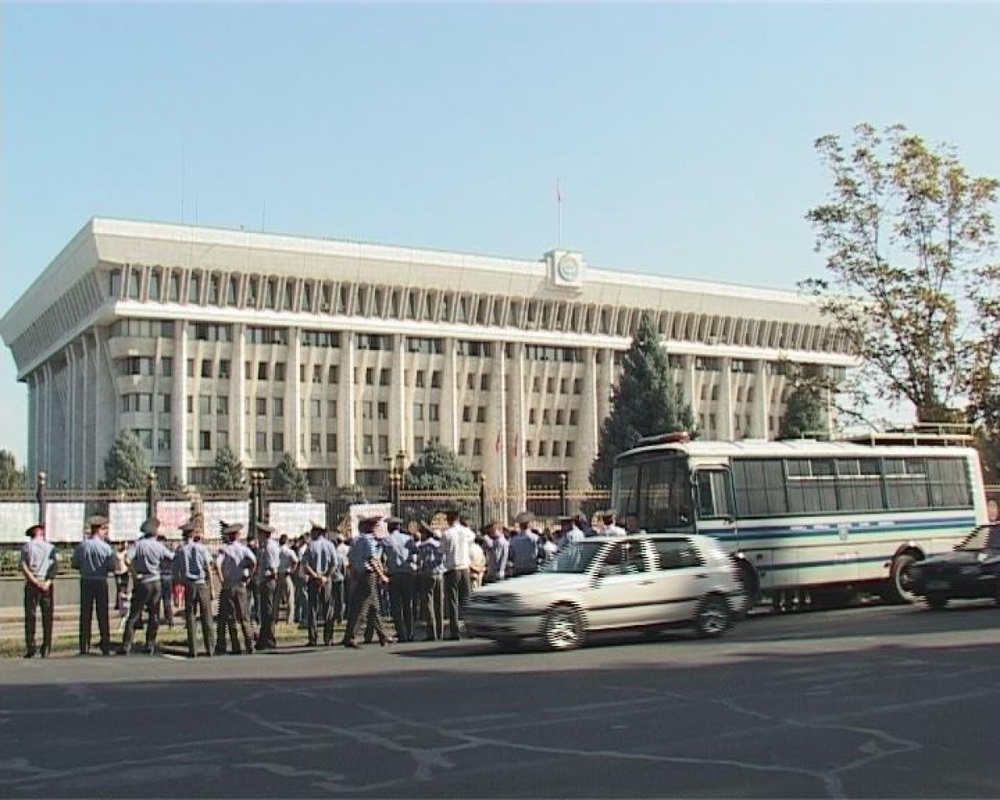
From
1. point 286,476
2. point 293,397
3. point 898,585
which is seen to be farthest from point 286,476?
point 898,585

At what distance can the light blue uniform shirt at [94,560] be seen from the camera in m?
18.8

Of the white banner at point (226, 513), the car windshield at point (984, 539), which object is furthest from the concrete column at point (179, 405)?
the car windshield at point (984, 539)

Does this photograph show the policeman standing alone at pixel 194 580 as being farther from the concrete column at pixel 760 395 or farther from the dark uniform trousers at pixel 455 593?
the concrete column at pixel 760 395

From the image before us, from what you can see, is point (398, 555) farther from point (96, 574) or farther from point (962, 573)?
point (962, 573)

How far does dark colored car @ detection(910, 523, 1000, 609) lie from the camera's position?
22453mm

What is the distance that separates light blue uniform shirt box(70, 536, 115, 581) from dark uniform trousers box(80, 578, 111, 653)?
0.25 ft

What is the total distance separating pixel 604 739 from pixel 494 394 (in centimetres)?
9040

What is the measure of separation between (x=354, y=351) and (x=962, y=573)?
7520 centimetres

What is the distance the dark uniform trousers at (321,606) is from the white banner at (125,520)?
5340 millimetres

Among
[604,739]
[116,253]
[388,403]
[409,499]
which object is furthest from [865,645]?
[388,403]

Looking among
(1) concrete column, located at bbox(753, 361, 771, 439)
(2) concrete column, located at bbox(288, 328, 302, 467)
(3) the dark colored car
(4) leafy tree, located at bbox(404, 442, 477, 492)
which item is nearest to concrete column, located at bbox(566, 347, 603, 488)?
(1) concrete column, located at bbox(753, 361, 771, 439)

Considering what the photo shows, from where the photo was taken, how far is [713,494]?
22891 millimetres

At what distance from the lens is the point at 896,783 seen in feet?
27.3

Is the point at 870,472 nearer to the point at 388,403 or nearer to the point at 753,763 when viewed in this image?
the point at 753,763
